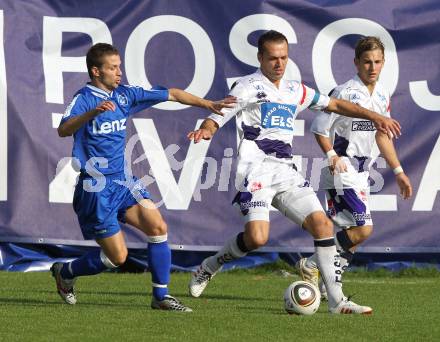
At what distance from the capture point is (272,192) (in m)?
9.49

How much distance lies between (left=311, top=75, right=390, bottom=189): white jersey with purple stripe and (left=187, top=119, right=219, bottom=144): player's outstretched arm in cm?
173

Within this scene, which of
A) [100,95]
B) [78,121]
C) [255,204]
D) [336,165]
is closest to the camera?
[78,121]

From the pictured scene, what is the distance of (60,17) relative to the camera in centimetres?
1318

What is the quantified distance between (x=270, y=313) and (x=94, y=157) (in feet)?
6.03

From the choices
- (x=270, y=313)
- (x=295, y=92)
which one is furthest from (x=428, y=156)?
(x=270, y=313)

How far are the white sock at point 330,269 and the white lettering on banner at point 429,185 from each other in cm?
399

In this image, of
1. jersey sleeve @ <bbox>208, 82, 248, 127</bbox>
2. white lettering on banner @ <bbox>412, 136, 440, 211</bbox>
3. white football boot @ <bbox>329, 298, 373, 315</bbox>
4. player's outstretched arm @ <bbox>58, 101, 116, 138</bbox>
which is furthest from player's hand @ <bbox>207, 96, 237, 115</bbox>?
white lettering on banner @ <bbox>412, 136, 440, 211</bbox>

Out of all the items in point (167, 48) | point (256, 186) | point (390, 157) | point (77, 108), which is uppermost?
point (167, 48)

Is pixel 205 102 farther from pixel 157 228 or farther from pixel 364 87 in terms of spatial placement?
pixel 364 87

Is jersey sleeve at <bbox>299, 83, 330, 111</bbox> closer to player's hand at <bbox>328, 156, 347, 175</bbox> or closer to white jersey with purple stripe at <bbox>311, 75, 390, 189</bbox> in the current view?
A: player's hand at <bbox>328, 156, 347, 175</bbox>

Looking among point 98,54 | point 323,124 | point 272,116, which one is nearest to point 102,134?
point 98,54

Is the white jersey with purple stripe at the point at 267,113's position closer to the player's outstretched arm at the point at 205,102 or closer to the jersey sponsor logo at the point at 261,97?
the jersey sponsor logo at the point at 261,97

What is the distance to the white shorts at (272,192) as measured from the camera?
9.38 meters

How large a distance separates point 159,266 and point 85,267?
705 mm
